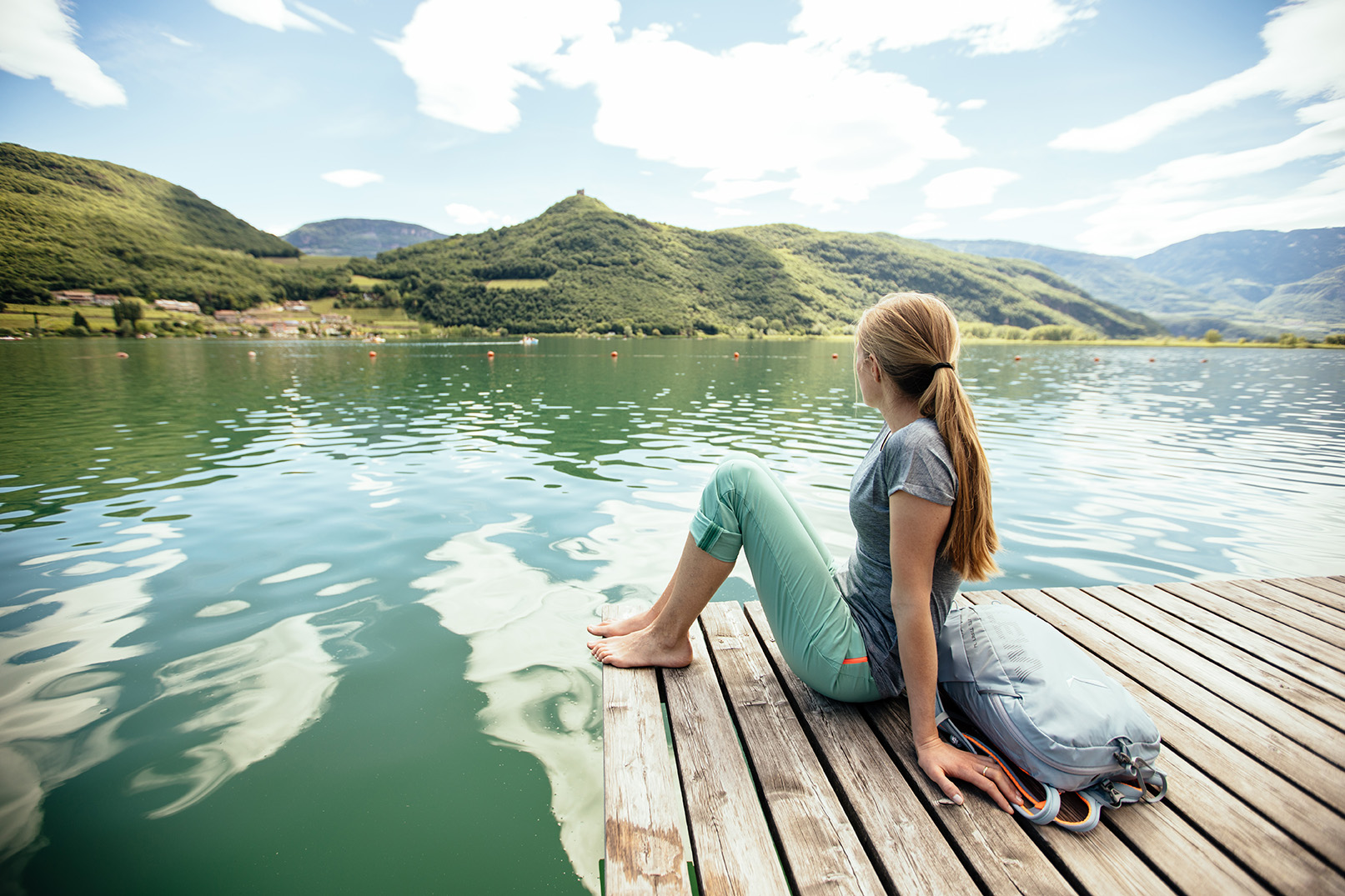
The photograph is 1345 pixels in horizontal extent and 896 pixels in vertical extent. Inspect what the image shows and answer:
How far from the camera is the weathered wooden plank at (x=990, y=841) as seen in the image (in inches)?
65.8

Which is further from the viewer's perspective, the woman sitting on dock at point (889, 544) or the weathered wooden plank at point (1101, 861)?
the woman sitting on dock at point (889, 544)

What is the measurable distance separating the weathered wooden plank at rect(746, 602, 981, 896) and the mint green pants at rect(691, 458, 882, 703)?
14cm

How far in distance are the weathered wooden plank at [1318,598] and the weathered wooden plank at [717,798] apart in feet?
13.6

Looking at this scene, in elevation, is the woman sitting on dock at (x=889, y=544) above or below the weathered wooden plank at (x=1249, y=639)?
above

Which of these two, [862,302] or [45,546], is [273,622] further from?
[862,302]

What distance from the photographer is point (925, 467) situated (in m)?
1.93

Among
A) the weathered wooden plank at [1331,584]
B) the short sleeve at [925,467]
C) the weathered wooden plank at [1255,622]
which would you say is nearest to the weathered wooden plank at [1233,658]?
the weathered wooden plank at [1255,622]

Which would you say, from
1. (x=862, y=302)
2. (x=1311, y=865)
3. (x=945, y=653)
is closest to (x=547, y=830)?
(x=945, y=653)

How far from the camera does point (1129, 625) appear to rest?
11.6 feet

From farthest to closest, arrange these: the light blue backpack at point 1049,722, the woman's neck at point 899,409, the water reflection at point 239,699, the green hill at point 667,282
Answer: the green hill at point 667,282 < the water reflection at point 239,699 < the woman's neck at point 899,409 < the light blue backpack at point 1049,722

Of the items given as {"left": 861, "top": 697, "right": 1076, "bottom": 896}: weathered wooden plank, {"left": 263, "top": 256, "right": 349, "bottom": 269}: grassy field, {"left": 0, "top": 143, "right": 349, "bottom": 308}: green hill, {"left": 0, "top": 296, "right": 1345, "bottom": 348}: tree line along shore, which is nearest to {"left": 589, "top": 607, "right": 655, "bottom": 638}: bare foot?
{"left": 861, "top": 697, "right": 1076, "bottom": 896}: weathered wooden plank

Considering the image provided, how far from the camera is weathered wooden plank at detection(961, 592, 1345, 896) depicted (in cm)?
172

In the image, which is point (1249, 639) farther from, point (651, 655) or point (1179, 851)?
point (651, 655)

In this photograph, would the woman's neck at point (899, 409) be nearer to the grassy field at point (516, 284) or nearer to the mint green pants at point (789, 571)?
the mint green pants at point (789, 571)
